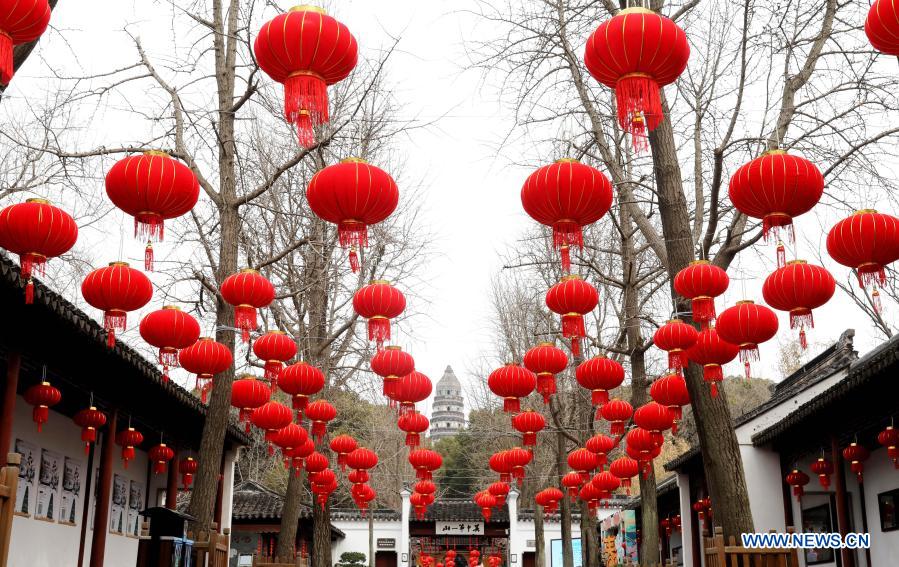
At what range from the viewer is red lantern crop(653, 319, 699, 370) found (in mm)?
9758

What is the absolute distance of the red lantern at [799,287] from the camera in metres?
7.84

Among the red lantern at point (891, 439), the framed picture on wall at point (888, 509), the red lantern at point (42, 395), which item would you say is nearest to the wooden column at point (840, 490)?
the framed picture on wall at point (888, 509)

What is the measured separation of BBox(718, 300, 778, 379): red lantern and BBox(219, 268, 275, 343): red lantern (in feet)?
16.8

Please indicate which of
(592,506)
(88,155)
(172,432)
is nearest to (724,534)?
Result: (88,155)

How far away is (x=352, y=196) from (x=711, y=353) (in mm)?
4774

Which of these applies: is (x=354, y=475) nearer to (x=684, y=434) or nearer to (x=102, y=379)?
(x=102, y=379)

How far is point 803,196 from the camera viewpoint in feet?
21.4

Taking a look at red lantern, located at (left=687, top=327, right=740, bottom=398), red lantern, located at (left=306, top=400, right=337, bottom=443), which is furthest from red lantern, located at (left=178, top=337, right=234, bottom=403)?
red lantern, located at (left=687, top=327, right=740, bottom=398)

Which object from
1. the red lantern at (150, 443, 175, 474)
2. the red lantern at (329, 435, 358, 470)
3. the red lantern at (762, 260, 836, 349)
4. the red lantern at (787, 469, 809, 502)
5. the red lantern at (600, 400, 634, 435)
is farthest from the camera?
the red lantern at (329, 435, 358, 470)

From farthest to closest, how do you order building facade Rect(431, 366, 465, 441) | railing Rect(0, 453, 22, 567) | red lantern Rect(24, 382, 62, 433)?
1. building facade Rect(431, 366, 465, 441)
2. red lantern Rect(24, 382, 62, 433)
3. railing Rect(0, 453, 22, 567)

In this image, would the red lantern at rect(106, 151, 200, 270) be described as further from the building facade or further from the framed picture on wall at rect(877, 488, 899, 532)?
the building facade

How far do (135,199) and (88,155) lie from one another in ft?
11.2

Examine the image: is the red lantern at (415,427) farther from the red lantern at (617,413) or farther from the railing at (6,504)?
the railing at (6,504)

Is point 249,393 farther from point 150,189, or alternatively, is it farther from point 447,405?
point 447,405
